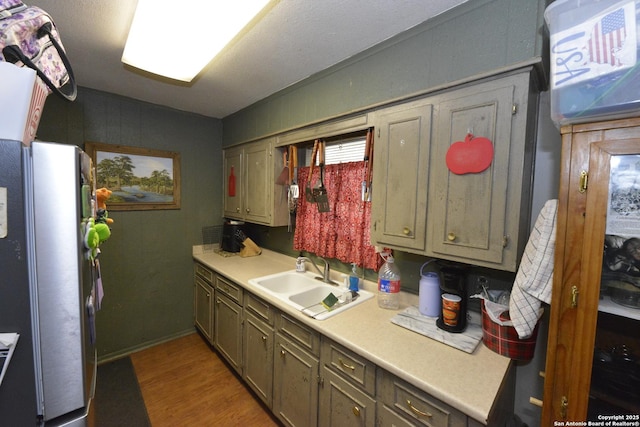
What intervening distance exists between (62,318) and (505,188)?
1557 mm

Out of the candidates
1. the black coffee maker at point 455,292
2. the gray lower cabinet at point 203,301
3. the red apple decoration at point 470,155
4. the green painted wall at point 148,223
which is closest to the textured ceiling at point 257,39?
the green painted wall at point 148,223

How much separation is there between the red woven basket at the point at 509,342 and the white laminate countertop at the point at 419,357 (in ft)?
0.11

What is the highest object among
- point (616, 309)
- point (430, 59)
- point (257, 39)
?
point (257, 39)

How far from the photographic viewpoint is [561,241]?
0.84 meters

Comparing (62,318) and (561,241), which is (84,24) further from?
(561,241)

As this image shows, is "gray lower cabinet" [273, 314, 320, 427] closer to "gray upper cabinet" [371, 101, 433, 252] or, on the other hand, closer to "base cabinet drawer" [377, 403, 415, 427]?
"base cabinet drawer" [377, 403, 415, 427]

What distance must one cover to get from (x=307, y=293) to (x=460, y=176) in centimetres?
129

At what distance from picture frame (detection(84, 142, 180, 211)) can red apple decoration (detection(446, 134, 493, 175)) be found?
2.67 m

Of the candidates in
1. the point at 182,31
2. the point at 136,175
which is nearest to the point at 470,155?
the point at 182,31

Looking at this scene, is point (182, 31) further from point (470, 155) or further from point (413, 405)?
point (413, 405)

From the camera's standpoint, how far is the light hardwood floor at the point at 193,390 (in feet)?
6.07

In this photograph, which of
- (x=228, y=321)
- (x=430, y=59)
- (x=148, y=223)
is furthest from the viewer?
(x=148, y=223)

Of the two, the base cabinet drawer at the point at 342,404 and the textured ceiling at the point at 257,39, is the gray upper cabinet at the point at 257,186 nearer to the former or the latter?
the textured ceiling at the point at 257,39

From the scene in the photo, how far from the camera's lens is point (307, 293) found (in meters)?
1.96
